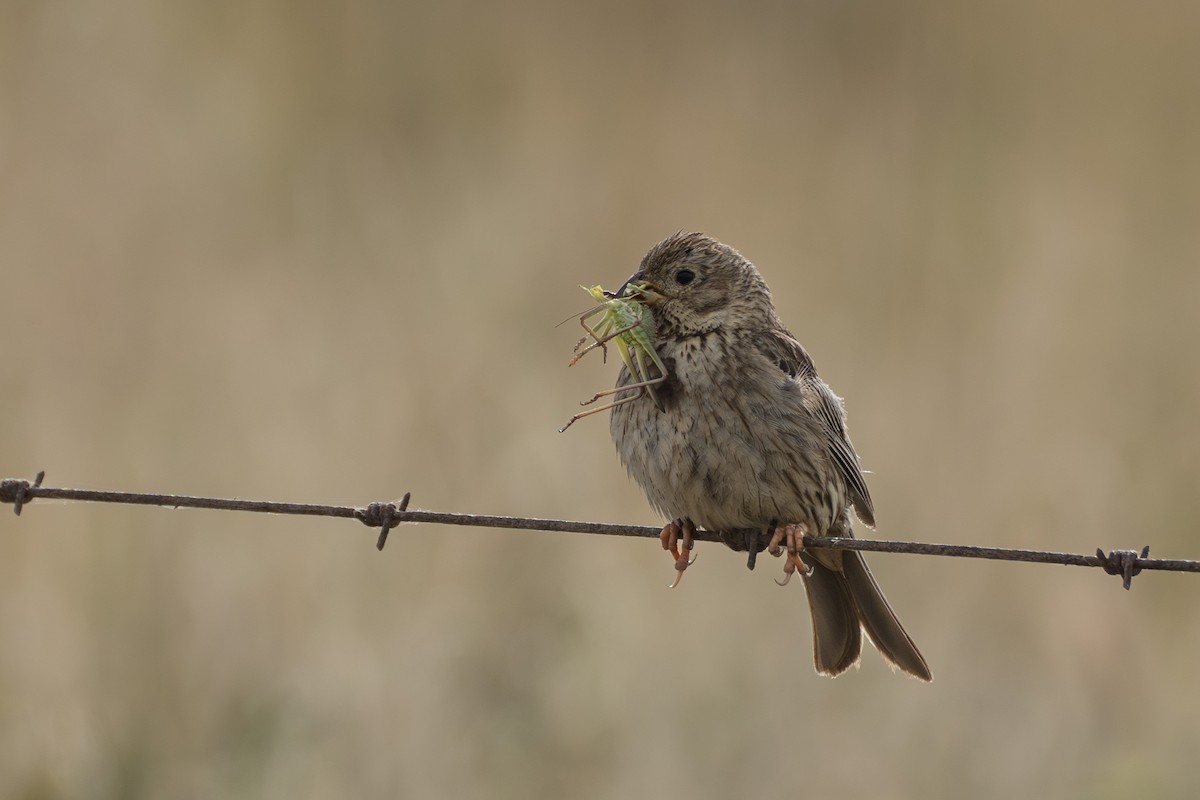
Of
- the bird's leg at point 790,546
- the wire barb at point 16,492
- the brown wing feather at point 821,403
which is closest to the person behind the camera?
the wire barb at point 16,492

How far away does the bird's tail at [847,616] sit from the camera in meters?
4.88

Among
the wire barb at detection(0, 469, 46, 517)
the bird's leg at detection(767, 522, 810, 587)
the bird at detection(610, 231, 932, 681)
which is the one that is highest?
the bird at detection(610, 231, 932, 681)

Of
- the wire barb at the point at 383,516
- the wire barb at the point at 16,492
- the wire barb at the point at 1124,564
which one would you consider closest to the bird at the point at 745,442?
the wire barb at the point at 383,516

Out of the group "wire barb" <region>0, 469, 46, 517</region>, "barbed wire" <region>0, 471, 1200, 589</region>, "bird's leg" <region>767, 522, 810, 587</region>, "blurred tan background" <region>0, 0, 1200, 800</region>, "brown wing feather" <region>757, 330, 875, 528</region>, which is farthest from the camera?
"blurred tan background" <region>0, 0, 1200, 800</region>

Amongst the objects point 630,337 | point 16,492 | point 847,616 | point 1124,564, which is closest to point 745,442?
point 630,337

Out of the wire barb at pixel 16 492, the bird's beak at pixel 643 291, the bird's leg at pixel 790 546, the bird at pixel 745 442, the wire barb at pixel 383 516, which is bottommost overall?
the wire barb at pixel 16 492

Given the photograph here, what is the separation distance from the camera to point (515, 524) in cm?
375

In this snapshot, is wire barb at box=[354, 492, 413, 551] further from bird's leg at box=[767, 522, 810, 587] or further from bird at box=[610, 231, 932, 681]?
bird's leg at box=[767, 522, 810, 587]

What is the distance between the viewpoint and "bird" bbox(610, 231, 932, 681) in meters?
4.62

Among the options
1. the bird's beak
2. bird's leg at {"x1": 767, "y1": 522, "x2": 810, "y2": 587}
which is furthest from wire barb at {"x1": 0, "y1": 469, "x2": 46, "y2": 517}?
bird's leg at {"x1": 767, "y1": 522, "x2": 810, "y2": 587}

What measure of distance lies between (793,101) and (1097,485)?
9.33ft

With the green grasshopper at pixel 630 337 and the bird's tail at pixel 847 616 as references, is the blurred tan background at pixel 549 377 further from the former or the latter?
the green grasshopper at pixel 630 337

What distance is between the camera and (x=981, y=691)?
20.5 feet

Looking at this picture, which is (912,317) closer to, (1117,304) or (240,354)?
(1117,304)
